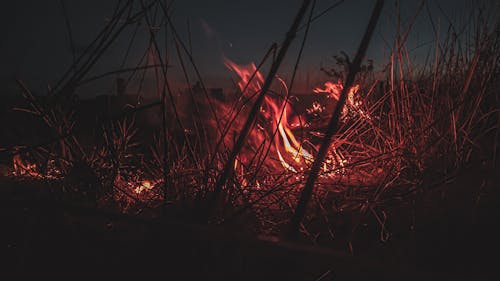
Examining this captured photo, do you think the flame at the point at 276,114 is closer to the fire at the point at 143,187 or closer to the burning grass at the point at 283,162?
the burning grass at the point at 283,162

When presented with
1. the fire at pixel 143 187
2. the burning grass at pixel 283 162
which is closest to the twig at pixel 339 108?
the burning grass at pixel 283 162

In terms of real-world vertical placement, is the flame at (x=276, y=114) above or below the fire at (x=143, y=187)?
above

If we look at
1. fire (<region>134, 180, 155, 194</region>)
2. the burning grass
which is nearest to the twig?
the burning grass

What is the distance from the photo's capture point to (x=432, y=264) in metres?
1.07

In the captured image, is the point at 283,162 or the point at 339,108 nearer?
the point at 339,108

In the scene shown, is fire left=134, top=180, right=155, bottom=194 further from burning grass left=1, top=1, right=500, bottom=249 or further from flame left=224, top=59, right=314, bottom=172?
flame left=224, top=59, right=314, bottom=172

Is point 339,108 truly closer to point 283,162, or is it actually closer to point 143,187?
point 283,162

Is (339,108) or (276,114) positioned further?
(276,114)

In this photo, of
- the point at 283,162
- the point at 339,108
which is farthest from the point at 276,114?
the point at 339,108

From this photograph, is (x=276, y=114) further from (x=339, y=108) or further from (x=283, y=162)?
(x=339, y=108)

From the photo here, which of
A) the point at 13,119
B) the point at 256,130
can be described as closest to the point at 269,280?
the point at 256,130

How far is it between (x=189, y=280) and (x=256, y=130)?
3.81 ft

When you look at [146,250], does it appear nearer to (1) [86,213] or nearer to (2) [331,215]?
(1) [86,213]

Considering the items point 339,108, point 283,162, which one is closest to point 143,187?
point 283,162
